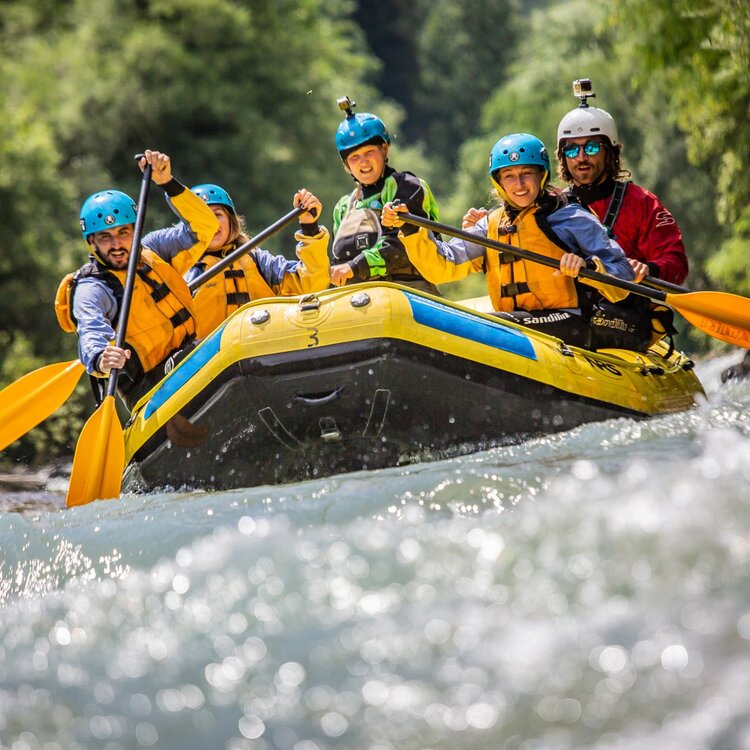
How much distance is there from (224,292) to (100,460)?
1343mm

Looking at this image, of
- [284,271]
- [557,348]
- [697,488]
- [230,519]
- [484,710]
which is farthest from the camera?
[284,271]

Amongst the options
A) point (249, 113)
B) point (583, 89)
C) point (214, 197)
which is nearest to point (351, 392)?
point (214, 197)

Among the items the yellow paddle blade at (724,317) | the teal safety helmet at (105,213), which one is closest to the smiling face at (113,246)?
the teal safety helmet at (105,213)

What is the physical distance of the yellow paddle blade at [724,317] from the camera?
5738 mm

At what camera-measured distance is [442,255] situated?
5637mm

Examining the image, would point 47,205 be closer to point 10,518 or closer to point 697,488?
point 10,518

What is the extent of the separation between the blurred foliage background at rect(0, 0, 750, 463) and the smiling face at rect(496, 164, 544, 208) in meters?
3.65

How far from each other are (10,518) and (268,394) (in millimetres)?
1084

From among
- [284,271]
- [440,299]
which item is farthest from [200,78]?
[440,299]

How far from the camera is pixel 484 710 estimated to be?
284cm

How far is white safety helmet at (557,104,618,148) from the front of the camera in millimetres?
5992

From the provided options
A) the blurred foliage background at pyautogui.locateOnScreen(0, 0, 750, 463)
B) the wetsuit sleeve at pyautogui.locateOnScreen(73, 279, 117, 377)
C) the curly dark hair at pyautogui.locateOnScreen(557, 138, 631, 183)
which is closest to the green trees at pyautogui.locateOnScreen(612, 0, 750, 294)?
the blurred foliage background at pyautogui.locateOnScreen(0, 0, 750, 463)

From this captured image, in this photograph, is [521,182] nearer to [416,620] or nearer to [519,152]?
[519,152]

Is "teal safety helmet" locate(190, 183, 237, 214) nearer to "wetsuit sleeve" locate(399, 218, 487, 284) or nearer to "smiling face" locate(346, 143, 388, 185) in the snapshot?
"smiling face" locate(346, 143, 388, 185)
